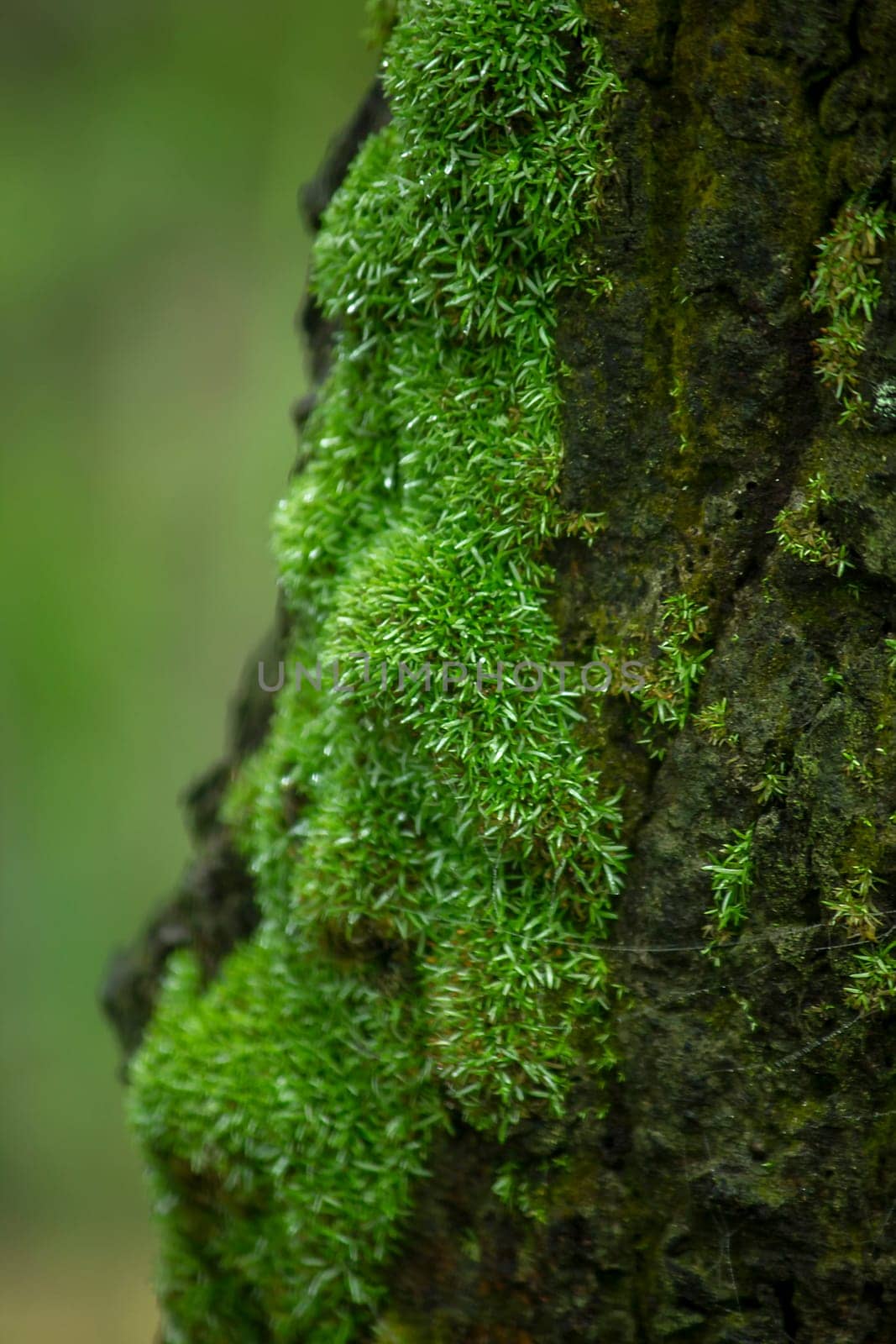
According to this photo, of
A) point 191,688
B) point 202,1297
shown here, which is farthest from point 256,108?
point 202,1297

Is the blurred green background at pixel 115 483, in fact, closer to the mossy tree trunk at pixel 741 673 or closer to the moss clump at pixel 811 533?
the mossy tree trunk at pixel 741 673

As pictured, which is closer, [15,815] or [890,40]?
[890,40]

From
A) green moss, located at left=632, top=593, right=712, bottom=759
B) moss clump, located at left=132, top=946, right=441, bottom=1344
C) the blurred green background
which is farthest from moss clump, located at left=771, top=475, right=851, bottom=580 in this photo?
the blurred green background

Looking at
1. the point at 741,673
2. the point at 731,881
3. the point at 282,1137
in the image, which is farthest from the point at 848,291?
the point at 282,1137

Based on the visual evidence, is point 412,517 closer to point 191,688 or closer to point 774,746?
point 774,746

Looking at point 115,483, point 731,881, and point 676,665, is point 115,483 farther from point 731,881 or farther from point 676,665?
point 731,881

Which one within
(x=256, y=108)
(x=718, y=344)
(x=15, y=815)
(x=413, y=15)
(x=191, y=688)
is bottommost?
(x=15, y=815)
